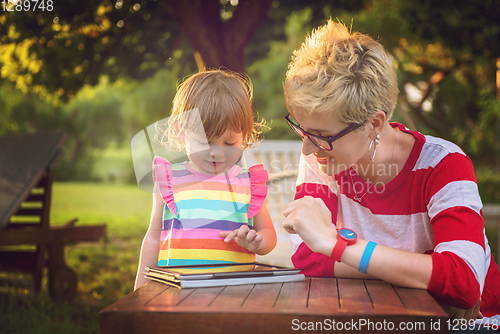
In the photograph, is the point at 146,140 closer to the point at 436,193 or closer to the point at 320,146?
the point at 320,146

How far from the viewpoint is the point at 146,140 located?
5.61 ft

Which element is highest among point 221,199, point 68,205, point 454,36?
point 454,36

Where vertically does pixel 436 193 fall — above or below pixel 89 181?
above

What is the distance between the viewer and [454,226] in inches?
48.7

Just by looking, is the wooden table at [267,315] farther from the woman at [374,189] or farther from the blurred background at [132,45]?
the blurred background at [132,45]

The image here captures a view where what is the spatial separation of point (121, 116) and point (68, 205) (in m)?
9.38

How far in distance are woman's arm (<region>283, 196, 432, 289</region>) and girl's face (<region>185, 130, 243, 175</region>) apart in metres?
0.47

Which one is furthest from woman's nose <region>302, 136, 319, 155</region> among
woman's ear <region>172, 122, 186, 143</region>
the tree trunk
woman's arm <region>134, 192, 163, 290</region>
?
the tree trunk

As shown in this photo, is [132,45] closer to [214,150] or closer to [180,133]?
[180,133]

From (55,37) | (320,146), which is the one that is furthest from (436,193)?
(55,37)

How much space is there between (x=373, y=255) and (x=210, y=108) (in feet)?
2.60

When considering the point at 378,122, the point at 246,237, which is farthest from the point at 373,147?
the point at 246,237

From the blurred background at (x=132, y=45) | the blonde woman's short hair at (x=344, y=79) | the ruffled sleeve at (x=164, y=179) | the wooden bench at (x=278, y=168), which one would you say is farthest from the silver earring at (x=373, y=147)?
the wooden bench at (x=278, y=168)

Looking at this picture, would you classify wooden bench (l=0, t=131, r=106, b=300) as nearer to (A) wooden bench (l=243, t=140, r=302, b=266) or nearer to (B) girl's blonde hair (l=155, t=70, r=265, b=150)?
(A) wooden bench (l=243, t=140, r=302, b=266)
